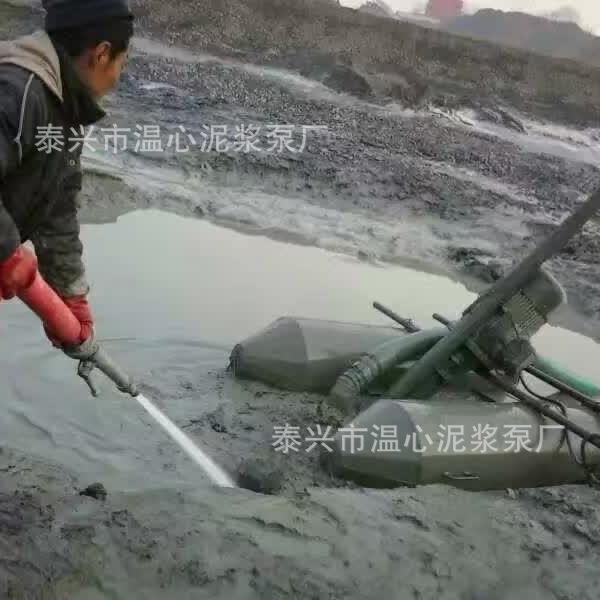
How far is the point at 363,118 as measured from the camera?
47.4 ft

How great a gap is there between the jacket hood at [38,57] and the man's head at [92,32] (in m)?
0.05

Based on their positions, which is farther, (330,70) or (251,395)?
(330,70)

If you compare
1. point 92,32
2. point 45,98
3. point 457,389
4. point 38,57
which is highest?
point 92,32

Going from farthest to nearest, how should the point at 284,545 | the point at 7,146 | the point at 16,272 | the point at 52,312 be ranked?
the point at 284,545
the point at 52,312
the point at 16,272
the point at 7,146

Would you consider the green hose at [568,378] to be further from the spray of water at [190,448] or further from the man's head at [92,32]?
the man's head at [92,32]

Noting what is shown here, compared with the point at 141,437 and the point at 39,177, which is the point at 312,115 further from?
the point at 39,177

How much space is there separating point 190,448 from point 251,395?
0.78 m

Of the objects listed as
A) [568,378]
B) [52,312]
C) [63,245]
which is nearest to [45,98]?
[52,312]

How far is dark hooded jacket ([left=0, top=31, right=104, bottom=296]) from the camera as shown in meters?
2.26

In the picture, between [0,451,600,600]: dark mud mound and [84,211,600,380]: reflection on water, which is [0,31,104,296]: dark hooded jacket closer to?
[0,451,600,600]: dark mud mound

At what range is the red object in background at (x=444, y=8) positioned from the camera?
43.4m

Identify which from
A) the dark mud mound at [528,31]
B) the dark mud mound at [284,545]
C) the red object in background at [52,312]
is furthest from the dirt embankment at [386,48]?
the red object in background at [52,312]

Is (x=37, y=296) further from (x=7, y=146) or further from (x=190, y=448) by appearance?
(x=190, y=448)

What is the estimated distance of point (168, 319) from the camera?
601cm
